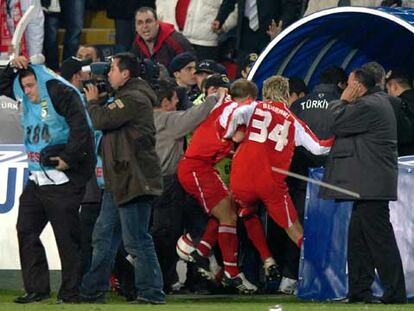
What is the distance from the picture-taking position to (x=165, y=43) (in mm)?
22047

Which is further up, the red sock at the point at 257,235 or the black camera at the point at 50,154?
the black camera at the point at 50,154

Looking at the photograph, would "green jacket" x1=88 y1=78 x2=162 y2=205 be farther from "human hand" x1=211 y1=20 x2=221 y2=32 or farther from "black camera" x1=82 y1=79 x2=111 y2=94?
"human hand" x1=211 y1=20 x2=221 y2=32

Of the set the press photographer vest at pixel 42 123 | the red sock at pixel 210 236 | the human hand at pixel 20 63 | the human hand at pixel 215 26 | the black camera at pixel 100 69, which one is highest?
the human hand at pixel 20 63

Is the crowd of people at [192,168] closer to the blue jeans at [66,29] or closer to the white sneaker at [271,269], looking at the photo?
the white sneaker at [271,269]

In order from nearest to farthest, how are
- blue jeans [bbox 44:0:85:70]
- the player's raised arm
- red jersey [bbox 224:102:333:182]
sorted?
the player's raised arm
red jersey [bbox 224:102:333:182]
blue jeans [bbox 44:0:85:70]

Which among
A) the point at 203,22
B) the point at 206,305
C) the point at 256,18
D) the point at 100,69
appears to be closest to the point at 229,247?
the point at 206,305

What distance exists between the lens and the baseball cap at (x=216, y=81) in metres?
18.4

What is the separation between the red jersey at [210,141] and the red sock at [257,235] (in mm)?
679

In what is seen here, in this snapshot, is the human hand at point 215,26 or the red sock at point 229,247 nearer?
the red sock at point 229,247

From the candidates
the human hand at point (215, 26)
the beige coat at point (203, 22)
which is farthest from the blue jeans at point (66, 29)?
the human hand at point (215, 26)

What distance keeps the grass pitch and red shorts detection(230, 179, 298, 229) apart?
0.74 meters

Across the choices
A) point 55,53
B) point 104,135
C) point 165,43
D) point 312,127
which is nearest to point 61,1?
point 55,53

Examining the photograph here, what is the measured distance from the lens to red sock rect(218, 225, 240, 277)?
17.9 meters

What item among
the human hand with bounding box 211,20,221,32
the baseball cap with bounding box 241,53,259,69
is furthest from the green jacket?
the human hand with bounding box 211,20,221,32
